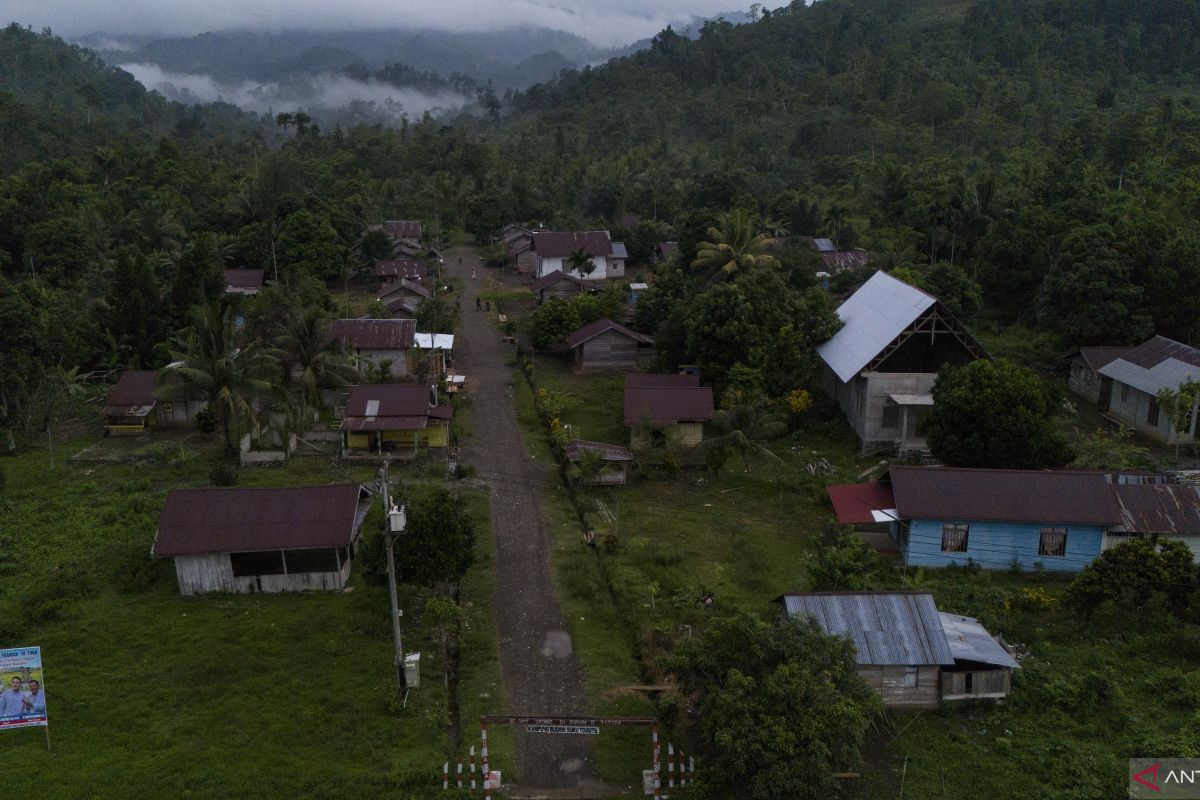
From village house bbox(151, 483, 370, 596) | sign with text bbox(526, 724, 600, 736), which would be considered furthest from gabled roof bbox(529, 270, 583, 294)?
sign with text bbox(526, 724, 600, 736)

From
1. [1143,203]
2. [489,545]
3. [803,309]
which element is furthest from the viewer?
[1143,203]

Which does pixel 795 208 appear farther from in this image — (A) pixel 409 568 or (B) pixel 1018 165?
(A) pixel 409 568

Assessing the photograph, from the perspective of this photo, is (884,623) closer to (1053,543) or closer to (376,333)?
(1053,543)

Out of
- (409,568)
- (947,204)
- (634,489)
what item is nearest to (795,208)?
(947,204)

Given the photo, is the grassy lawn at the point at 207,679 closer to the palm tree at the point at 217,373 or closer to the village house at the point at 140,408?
the palm tree at the point at 217,373

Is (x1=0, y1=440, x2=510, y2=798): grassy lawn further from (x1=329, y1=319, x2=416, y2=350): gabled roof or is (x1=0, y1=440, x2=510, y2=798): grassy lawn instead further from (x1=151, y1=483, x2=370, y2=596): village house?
(x1=329, y1=319, x2=416, y2=350): gabled roof

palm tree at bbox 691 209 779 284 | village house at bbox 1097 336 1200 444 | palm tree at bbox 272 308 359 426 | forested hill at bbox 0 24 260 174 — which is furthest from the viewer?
forested hill at bbox 0 24 260 174
